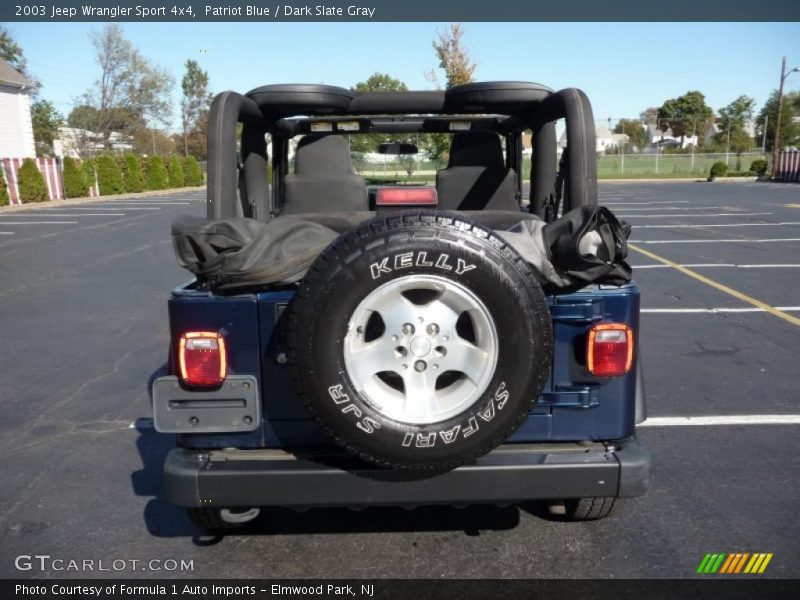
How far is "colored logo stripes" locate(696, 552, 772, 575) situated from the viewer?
2.94 meters

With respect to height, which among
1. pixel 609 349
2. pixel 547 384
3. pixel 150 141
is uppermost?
pixel 150 141

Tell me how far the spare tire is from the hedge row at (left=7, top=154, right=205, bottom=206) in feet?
84.4

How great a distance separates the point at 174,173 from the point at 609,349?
127ft

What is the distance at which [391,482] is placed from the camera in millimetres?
2650

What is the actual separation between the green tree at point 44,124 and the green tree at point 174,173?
21832 mm

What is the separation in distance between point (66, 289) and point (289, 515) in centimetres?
712

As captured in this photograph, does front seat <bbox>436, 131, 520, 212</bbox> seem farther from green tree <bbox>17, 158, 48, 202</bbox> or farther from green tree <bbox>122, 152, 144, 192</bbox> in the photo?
green tree <bbox>122, 152, 144, 192</bbox>

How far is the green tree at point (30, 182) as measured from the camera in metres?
25.9

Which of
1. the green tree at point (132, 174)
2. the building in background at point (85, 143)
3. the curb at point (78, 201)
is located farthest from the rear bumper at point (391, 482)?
the building in background at point (85, 143)

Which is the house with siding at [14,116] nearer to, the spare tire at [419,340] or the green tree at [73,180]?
the green tree at [73,180]

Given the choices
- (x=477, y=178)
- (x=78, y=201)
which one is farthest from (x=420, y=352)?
(x=78, y=201)

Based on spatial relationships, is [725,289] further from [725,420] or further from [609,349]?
[609,349]

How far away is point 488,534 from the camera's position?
327cm

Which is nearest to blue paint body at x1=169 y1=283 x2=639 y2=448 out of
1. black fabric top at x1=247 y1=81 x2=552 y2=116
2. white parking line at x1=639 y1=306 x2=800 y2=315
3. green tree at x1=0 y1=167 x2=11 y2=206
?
black fabric top at x1=247 y1=81 x2=552 y2=116
